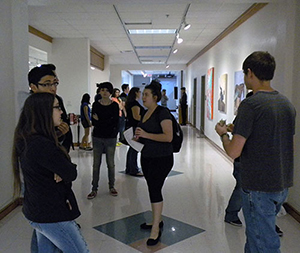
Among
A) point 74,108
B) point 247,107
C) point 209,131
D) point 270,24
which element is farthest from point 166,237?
point 209,131

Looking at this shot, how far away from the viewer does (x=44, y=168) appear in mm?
1609

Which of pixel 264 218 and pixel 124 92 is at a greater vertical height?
pixel 124 92

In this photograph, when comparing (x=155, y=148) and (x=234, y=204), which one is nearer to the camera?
(x=155, y=148)

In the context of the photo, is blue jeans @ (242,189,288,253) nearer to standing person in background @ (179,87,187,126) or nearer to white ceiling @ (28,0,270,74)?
white ceiling @ (28,0,270,74)

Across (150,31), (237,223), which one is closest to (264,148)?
(237,223)

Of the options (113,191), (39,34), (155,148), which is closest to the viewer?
(155,148)

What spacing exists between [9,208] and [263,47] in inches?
173

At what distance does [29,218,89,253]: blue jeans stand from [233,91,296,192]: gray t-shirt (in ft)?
3.43

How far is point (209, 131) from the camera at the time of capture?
9.95 meters

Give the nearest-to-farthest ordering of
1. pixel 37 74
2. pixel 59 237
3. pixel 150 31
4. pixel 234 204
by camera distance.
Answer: pixel 59 237, pixel 37 74, pixel 234 204, pixel 150 31

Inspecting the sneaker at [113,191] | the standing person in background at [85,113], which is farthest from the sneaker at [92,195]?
the standing person in background at [85,113]

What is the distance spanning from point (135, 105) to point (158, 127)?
2.00 m

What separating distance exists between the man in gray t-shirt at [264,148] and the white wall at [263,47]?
7.13ft

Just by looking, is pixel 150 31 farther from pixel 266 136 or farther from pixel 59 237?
pixel 59 237
